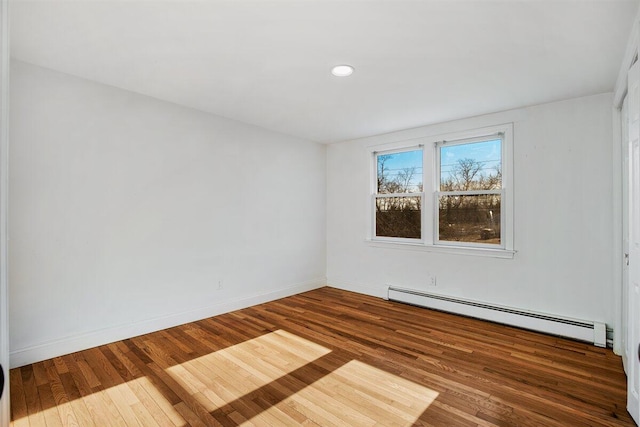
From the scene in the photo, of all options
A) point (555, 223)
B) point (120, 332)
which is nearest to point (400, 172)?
point (555, 223)

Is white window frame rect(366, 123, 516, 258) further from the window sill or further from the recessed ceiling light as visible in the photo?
the recessed ceiling light

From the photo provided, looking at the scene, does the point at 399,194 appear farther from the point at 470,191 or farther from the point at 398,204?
the point at 470,191

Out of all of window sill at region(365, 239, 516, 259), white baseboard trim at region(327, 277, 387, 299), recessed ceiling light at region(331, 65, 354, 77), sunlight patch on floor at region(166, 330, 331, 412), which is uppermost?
recessed ceiling light at region(331, 65, 354, 77)

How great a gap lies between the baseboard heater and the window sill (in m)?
0.58

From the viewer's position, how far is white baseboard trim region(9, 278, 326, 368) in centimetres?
262

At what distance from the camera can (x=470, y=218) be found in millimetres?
4094

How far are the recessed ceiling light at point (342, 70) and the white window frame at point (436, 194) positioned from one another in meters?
2.04

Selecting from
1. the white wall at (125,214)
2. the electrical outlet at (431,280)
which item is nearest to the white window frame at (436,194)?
the electrical outlet at (431,280)

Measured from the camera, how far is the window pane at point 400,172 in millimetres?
4590

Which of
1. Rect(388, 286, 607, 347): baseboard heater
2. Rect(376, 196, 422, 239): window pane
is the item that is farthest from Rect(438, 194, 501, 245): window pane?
Rect(388, 286, 607, 347): baseboard heater

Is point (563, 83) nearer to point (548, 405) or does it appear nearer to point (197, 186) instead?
point (548, 405)

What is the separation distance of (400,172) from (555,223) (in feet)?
6.61

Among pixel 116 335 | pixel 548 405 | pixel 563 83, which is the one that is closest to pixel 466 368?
pixel 548 405

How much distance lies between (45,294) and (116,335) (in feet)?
2.34
